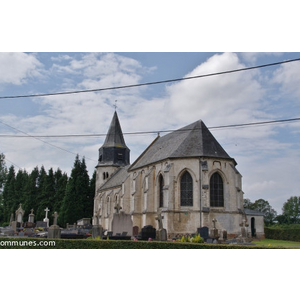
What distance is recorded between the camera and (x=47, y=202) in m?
57.8

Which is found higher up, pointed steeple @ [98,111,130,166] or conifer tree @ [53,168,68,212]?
pointed steeple @ [98,111,130,166]

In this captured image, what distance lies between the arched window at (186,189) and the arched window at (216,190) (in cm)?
180

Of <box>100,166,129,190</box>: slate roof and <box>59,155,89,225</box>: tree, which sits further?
<box>59,155,89,225</box>: tree

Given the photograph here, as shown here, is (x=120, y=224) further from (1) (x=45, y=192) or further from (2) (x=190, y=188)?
(1) (x=45, y=192)

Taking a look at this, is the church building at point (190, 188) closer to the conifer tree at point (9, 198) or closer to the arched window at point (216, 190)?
the arched window at point (216, 190)

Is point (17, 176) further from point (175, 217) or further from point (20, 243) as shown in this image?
point (20, 243)

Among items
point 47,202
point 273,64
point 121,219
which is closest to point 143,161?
point 121,219

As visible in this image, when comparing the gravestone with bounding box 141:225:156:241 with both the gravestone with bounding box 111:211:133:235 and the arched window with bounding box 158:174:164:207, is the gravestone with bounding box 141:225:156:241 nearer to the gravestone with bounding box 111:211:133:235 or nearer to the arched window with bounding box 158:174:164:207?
the gravestone with bounding box 111:211:133:235

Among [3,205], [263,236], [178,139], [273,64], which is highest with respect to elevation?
[178,139]

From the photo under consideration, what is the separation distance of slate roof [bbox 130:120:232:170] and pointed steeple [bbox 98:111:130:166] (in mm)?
15165

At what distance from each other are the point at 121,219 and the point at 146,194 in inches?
393

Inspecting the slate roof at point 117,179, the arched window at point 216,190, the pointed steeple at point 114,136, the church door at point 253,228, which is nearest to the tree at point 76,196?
the slate roof at point 117,179

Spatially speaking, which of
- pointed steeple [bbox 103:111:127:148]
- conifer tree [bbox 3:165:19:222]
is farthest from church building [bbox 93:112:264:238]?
conifer tree [bbox 3:165:19:222]

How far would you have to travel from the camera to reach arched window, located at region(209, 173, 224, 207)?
28.6 m
